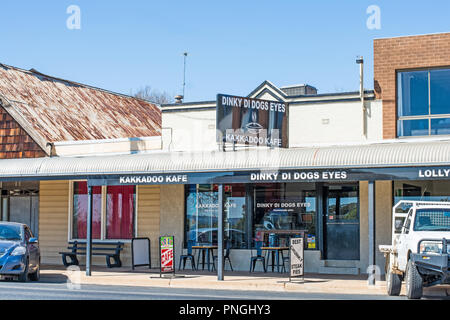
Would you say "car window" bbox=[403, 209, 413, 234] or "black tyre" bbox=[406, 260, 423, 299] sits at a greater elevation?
"car window" bbox=[403, 209, 413, 234]

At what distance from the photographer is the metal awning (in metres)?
16.0

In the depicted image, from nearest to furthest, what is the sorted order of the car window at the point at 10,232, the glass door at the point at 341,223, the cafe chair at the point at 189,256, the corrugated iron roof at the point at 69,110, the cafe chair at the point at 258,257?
the car window at the point at 10,232 < the glass door at the point at 341,223 < the cafe chair at the point at 258,257 < the cafe chair at the point at 189,256 < the corrugated iron roof at the point at 69,110

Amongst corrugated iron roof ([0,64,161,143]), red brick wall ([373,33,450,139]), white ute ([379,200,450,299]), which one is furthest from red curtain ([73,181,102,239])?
white ute ([379,200,450,299])

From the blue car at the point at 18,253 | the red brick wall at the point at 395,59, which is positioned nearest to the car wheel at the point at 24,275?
the blue car at the point at 18,253

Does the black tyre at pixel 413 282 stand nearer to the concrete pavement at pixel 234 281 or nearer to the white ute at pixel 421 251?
the white ute at pixel 421 251

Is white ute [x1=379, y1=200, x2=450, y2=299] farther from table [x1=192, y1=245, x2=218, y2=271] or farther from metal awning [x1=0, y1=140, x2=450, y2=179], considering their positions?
table [x1=192, y1=245, x2=218, y2=271]

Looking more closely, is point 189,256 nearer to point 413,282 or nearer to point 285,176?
point 285,176

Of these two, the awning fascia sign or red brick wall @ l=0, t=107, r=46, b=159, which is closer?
the awning fascia sign

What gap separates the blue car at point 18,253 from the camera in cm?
1638

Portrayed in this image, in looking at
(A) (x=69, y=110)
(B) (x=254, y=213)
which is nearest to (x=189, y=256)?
(B) (x=254, y=213)

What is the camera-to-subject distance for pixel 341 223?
19.6m

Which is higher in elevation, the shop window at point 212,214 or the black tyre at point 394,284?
the shop window at point 212,214

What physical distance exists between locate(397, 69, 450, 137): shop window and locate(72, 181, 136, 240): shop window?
28.0ft

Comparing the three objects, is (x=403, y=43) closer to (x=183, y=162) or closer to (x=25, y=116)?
(x=183, y=162)
